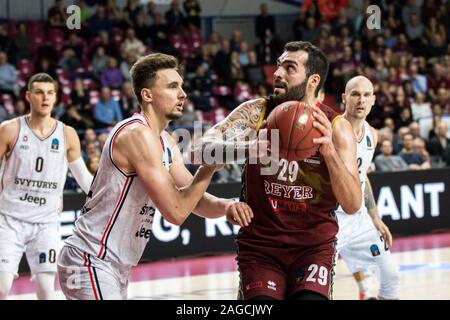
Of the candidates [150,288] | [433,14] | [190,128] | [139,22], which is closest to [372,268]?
[150,288]

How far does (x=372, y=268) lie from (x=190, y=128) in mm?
6279

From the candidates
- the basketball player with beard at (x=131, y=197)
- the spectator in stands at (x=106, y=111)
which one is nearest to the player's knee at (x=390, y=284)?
the basketball player with beard at (x=131, y=197)

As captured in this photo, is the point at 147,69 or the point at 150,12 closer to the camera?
the point at 147,69

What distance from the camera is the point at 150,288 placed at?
1005 cm

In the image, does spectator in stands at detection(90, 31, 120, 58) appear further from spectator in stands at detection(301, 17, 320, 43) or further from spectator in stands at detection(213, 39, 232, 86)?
spectator in stands at detection(301, 17, 320, 43)

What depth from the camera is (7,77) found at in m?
14.9

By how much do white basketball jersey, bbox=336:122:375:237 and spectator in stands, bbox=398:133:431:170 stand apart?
585 cm

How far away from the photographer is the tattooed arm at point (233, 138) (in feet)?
16.4

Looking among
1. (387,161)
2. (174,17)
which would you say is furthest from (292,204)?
(174,17)

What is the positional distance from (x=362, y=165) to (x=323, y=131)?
320cm

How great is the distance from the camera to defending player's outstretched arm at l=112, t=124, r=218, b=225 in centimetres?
481

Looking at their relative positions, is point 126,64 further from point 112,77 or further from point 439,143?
point 439,143

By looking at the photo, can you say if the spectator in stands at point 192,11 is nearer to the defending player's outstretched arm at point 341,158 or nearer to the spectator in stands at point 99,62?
the spectator in stands at point 99,62
